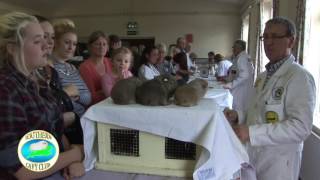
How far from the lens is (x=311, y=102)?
1287 mm

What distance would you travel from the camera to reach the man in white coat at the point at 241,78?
406cm

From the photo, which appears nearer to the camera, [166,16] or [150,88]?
[150,88]

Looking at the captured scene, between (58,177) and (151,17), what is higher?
(151,17)

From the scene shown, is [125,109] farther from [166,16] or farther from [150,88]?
[166,16]

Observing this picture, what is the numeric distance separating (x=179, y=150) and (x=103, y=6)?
35.1ft

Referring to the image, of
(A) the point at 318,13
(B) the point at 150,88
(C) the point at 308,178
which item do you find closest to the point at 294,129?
(B) the point at 150,88

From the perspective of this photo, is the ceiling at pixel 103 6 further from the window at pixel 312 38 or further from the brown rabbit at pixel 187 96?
the brown rabbit at pixel 187 96

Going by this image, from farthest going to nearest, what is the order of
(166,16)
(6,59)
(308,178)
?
(166,16), (308,178), (6,59)

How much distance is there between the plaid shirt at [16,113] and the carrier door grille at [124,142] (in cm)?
20

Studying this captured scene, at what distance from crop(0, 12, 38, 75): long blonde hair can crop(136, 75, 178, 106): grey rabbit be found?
35 centimetres

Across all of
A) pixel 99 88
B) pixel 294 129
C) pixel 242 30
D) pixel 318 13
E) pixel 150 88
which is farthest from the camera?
pixel 242 30

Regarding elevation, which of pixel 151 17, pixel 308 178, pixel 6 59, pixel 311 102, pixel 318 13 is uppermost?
pixel 151 17

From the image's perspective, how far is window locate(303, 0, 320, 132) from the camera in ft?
9.93

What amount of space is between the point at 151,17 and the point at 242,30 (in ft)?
→ 10.4
